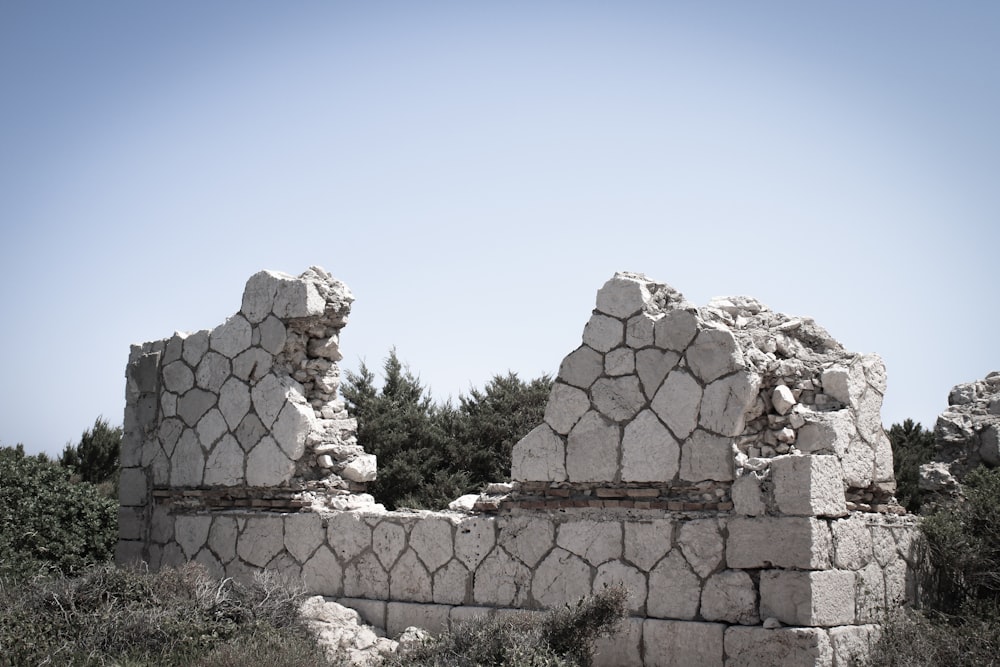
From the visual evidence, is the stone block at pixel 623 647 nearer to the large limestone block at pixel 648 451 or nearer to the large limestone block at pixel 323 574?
the large limestone block at pixel 648 451

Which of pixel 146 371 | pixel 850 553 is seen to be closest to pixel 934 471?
pixel 850 553

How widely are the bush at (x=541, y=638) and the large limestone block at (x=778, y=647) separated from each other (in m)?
0.79

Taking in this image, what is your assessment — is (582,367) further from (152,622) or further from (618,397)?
(152,622)

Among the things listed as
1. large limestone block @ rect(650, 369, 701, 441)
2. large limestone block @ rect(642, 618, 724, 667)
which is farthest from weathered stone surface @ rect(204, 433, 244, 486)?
large limestone block @ rect(642, 618, 724, 667)

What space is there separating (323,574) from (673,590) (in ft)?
10.3

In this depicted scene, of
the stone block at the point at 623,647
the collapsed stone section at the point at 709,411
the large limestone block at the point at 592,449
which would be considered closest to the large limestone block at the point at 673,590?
the stone block at the point at 623,647

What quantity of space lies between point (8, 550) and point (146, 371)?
2.06m

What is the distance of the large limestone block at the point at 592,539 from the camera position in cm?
735

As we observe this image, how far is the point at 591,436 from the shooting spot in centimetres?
760

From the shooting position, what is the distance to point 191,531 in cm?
967

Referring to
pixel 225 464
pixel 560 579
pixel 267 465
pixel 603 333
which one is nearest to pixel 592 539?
pixel 560 579

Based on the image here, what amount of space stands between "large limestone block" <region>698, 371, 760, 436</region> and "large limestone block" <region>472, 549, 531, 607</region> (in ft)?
5.82

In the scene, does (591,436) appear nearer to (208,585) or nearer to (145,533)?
(208,585)

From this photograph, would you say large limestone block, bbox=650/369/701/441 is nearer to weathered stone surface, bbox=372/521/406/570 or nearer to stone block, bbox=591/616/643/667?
stone block, bbox=591/616/643/667
